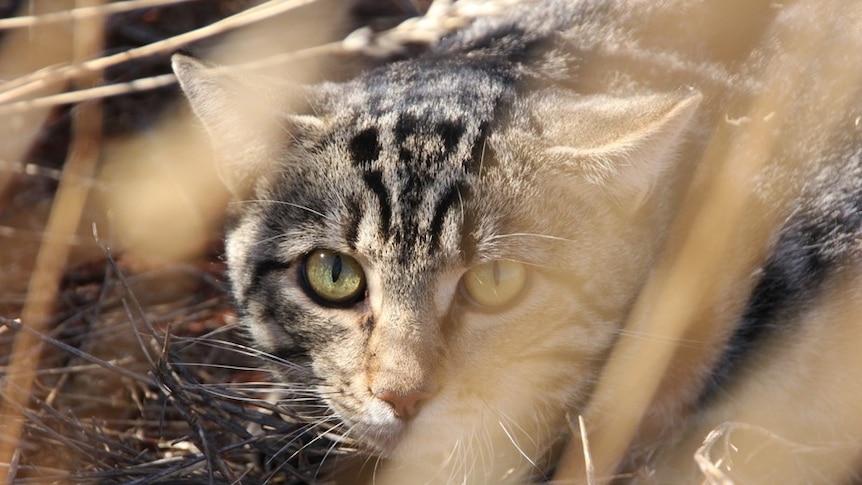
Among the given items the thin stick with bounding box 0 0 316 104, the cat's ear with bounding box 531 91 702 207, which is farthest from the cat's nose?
the thin stick with bounding box 0 0 316 104

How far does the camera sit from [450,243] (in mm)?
2018

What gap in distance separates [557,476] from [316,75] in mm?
1926

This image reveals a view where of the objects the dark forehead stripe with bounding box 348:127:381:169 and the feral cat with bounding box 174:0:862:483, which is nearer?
the feral cat with bounding box 174:0:862:483

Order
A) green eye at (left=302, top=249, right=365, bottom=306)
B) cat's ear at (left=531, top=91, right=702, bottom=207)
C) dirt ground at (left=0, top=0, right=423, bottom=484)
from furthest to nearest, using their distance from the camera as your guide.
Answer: dirt ground at (left=0, top=0, right=423, bottom=484), green eye at (left=302, top=249, right=365, bottom=306), cat's ear at (left=531, top=91, right=702, bottom=207)

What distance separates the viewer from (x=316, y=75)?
11.8 feet

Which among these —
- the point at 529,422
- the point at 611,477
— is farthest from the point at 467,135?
the point at 611,477

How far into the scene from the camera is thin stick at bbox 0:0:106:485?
247 cm

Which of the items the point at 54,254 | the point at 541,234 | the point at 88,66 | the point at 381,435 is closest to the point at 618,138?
the point at 541,234

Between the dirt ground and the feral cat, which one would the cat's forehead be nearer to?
the feral cat

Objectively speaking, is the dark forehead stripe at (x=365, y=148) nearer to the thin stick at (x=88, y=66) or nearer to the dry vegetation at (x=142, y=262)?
the dry vegetation at (x=142, y=262)

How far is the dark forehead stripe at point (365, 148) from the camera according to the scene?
214 cm

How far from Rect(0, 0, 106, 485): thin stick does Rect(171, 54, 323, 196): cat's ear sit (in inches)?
30.0

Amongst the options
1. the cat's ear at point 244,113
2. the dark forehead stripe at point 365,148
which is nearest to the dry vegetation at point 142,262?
the cat's ear at point 244,113

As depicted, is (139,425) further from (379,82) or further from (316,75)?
(316,75)
